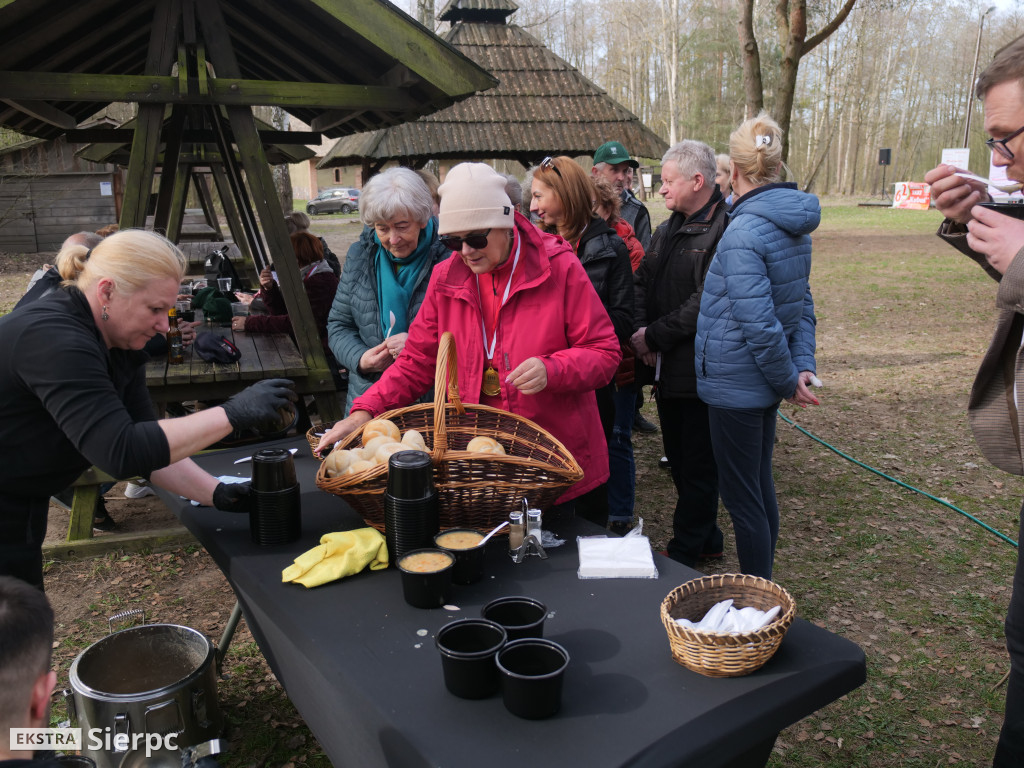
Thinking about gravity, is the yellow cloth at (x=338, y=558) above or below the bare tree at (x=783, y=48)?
below

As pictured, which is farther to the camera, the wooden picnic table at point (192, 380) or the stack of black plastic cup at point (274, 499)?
the wooden picnic table at point (192, 380)

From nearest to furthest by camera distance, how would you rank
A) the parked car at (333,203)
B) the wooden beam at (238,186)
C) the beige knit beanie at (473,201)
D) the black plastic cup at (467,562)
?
the black plastic cup at (467,562)
the beige knit beanie at (473,201)
the wooden beam at (238,186)
the parked car at (333,203)

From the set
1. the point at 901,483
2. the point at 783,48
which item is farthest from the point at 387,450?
the point at 783,48

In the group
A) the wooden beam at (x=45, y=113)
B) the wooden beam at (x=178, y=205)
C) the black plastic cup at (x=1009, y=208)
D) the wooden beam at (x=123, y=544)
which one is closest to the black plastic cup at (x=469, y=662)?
the black plastic cup at (x=1009, y=208)

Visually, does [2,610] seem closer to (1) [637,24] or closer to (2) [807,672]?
(2) [807,672]

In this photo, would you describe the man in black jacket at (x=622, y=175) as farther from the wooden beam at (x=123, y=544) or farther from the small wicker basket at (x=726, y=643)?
the small wicker basket at (x=726, y=643)

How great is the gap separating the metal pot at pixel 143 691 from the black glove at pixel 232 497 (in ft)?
1.29

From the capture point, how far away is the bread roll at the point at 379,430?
87.2 inches

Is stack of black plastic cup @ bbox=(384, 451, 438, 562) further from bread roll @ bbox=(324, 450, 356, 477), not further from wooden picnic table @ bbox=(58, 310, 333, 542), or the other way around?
wooden picnic table @ bbox=(58, 310, 333, 542)

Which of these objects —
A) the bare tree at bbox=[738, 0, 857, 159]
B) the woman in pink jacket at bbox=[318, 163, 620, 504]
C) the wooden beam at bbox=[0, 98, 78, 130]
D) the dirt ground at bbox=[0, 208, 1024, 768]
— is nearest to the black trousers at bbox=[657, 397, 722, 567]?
the dirt ground at bbox=[0, 208, 1024, 768]

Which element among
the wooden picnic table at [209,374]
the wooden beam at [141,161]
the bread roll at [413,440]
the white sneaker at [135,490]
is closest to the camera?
the bread roll at [413,440]

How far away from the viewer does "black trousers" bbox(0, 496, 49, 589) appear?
2.11 m

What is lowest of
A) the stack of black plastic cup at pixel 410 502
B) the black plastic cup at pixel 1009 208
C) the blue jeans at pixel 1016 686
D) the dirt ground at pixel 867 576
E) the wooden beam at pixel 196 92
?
the dirt ground at pixel 867 576

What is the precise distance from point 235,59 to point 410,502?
375cm
